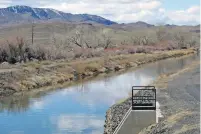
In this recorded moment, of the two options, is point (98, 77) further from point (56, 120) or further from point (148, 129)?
point (148, 129)

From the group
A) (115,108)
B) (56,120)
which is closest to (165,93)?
(115,108)

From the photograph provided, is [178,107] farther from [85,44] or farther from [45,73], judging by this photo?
[85,44]

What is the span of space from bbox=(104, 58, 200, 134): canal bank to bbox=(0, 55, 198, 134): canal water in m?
0.93

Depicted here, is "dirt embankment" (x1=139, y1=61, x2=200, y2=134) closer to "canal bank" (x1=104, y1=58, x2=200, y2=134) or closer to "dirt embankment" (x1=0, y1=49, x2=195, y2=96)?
"canal bank" (x1=104, y1=58, x2=200, y2=134)

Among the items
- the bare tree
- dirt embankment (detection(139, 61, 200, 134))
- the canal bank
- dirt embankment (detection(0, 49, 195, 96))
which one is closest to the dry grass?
the bare tree

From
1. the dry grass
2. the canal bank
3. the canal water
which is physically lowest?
the canal water

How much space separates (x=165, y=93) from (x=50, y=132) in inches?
519

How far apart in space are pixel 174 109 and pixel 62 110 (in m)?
8.11

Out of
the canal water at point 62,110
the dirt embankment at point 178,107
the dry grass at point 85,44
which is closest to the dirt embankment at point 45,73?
the canal water at point 62,110

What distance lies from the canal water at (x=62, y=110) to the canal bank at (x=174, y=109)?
0.93 meters

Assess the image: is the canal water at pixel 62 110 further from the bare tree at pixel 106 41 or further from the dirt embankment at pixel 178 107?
the bare tree at pixel 106 41

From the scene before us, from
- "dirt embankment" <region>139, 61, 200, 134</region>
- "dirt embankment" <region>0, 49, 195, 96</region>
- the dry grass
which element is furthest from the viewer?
the dry grass

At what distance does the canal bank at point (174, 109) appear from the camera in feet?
60.9

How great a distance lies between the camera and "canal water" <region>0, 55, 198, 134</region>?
2342 centimetres
